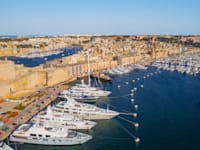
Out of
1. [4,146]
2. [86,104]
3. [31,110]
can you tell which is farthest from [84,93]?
[4,146]

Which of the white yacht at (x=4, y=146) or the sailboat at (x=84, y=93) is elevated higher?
the sailboat at (x=84, y=93)

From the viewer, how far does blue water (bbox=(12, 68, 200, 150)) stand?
639 inches

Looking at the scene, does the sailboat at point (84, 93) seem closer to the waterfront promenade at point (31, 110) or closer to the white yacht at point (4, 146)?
the waterfront promenade at point (31, 110)

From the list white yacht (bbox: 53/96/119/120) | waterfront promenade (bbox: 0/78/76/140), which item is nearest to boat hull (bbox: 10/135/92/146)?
waterfront promenade (bbox: 0/78/76/140)

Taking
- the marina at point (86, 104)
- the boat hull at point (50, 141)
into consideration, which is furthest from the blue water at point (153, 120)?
the boat hull at point (50, 141)

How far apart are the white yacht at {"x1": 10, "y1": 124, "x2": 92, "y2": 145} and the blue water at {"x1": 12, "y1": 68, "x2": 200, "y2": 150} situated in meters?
0.27

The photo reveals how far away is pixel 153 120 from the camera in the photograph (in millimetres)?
20266

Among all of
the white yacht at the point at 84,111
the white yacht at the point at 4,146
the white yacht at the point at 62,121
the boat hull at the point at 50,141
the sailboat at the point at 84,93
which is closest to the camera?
the white yacht at the point at 4,146

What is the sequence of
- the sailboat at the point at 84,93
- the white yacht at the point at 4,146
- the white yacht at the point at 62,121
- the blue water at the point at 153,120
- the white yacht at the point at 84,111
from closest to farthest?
the white yacht at the point at 4,146
the blue water at the point at 153,120
the white yacht at the point at 62,121
the white yacht at the point at 84,111
the sailboat at the point at 84,93

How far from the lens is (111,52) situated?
2072 inches

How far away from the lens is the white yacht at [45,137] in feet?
52.4

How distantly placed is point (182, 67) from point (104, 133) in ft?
94.2

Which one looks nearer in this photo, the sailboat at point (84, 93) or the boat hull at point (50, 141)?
the boat hull at point (50, 141)

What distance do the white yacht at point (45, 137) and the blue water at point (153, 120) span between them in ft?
0.89
